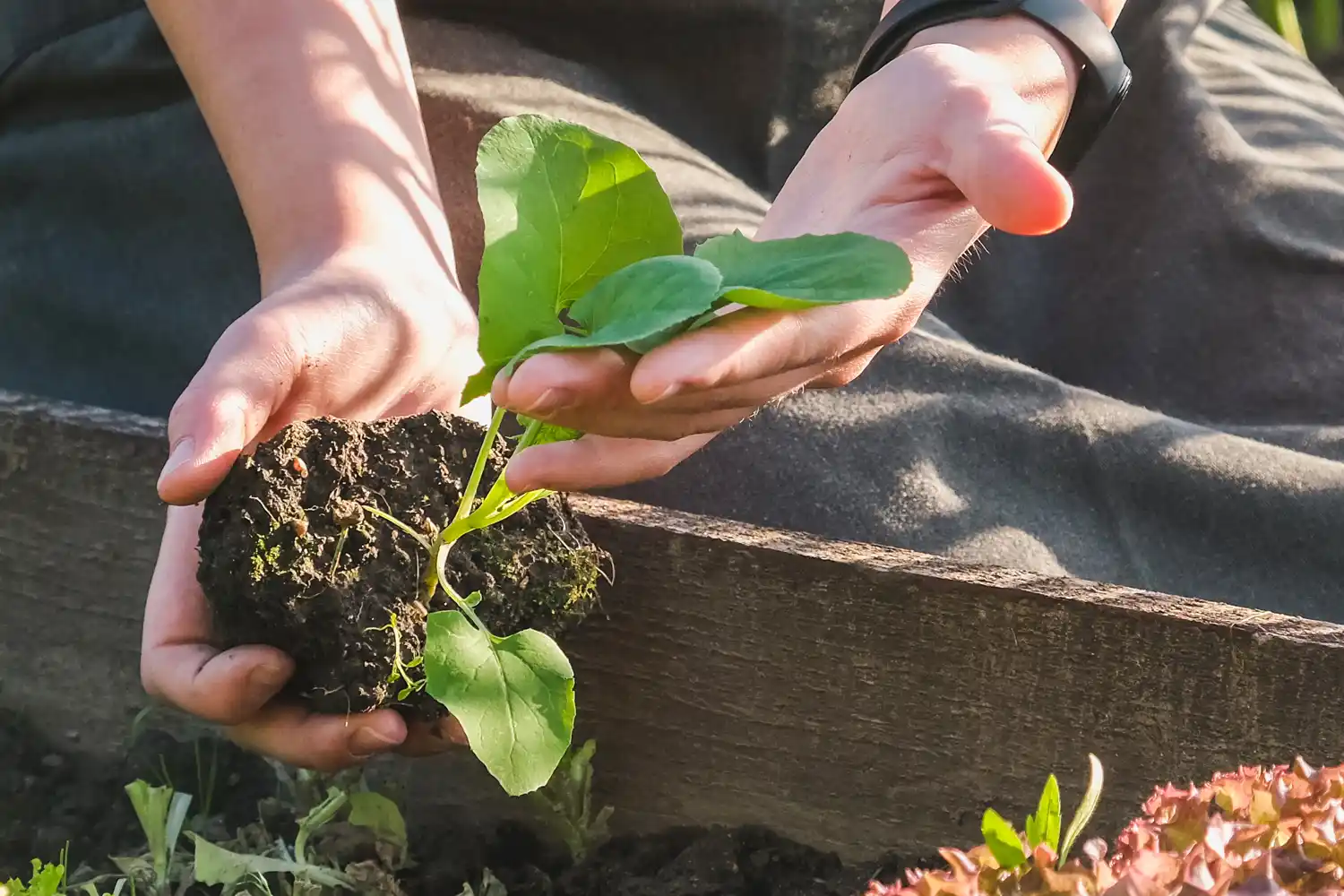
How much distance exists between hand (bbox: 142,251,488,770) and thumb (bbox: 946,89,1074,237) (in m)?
0.37

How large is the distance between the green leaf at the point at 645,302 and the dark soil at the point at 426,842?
35cm

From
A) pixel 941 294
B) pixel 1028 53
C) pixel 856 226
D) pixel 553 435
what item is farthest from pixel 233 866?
pixel 941 294

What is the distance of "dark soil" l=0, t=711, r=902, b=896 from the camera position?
67 cm

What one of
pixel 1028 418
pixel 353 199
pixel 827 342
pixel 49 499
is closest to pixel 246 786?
pixel 49 499

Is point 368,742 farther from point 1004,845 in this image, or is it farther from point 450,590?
point 1004,845

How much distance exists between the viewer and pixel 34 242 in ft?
3.46

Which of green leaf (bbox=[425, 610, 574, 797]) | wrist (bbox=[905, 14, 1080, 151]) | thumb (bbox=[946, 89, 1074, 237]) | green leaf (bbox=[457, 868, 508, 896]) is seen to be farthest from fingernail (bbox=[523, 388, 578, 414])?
wrist (bbox=[905, 14, 1080, 151])

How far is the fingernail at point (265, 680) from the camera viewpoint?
62cm

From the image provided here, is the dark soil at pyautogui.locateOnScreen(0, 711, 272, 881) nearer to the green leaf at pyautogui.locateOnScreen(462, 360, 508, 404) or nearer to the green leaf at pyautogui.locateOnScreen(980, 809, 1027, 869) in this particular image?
the green leaf at pyautogui.locateOnScreen(462, 360, 508, 404)

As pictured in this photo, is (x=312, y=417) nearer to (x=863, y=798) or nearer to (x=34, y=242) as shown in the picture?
(x=863, y=798)

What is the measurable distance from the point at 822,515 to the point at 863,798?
0.26 metres

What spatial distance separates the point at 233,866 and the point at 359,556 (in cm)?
20

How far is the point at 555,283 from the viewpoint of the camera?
56cm

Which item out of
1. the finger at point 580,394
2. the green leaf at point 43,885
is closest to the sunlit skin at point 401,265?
the finger at point 580,394
